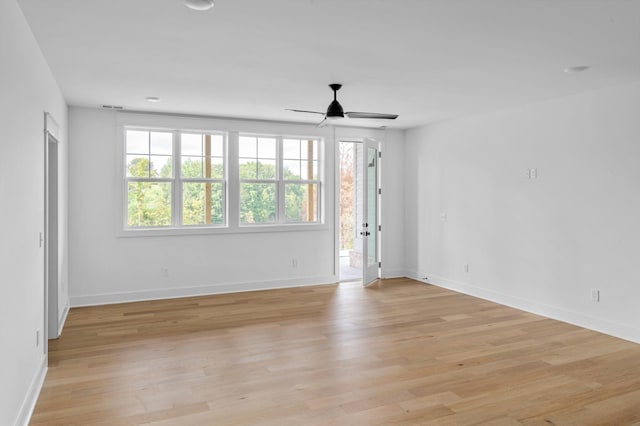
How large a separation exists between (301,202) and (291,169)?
0.53 m

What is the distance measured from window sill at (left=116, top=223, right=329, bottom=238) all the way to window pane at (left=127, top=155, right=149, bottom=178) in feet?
2.45

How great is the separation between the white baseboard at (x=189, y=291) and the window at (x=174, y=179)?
889 mm

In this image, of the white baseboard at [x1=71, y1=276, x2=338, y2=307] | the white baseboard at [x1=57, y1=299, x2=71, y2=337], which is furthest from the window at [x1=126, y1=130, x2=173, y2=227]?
the white baseboard at [x1=57, y1=299, x2=71, y2=337]

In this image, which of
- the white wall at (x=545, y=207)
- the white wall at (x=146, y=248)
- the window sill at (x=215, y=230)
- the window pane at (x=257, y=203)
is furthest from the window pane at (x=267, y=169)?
the white wall at (x=545, y=207)

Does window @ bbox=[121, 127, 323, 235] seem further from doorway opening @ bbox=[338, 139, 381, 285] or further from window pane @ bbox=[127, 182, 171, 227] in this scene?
doorway opening @ bbox=[338, 139, 381, 285]

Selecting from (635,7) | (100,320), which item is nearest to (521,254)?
(635,7)

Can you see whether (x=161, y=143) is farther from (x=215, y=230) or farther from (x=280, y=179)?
(x=280, y=179)

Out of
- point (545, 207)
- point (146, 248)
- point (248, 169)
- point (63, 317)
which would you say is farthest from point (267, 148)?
point (545, 207)

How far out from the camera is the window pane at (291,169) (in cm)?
700

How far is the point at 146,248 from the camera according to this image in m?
6.09

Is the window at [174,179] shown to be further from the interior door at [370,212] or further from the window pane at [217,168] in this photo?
the interior door at [370,212]

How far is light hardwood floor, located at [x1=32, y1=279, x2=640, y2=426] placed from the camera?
2953mm

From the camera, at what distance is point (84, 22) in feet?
9.70

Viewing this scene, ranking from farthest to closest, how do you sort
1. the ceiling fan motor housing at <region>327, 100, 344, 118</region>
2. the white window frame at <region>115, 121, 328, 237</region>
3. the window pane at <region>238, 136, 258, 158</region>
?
the window pane at <region>238, 136, 258, 158</region> → the white window frame at <region>115, 121, 328, 237</region> → the ceiling fan motor housing at <region>327, 100, 344, 118</region>
